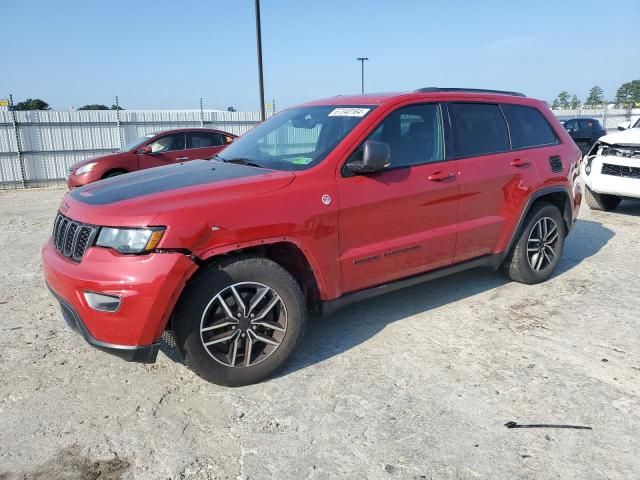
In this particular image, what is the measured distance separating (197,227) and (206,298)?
0.41 m

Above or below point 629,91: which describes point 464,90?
below

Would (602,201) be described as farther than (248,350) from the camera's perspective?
Yes

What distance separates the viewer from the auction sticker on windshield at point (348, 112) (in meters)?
3.64

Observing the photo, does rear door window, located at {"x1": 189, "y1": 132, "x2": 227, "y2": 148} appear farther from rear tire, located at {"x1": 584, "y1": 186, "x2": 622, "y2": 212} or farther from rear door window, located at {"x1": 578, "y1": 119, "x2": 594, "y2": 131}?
rear door window, located at {"x1": 578, "y1": 119, "x2": 594, "y2": 131}

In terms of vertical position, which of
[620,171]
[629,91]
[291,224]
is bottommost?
[620,171]

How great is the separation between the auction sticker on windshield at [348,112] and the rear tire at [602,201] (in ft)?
20.5

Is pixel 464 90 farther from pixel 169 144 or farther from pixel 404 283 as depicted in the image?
pixel 169 144

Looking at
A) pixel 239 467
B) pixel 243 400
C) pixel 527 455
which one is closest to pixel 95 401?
pixel 243 400

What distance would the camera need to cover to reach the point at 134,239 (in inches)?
107

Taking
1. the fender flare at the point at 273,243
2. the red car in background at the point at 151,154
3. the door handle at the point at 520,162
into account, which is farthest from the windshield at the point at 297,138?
the red car in background at the point at 151,154

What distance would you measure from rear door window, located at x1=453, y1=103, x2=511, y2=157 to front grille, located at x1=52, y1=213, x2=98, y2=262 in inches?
109

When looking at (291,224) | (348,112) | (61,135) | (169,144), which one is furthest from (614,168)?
(61,135)

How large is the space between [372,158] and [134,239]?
5.03 feet

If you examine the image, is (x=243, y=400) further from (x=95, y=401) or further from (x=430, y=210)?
(x=430, y=210)
